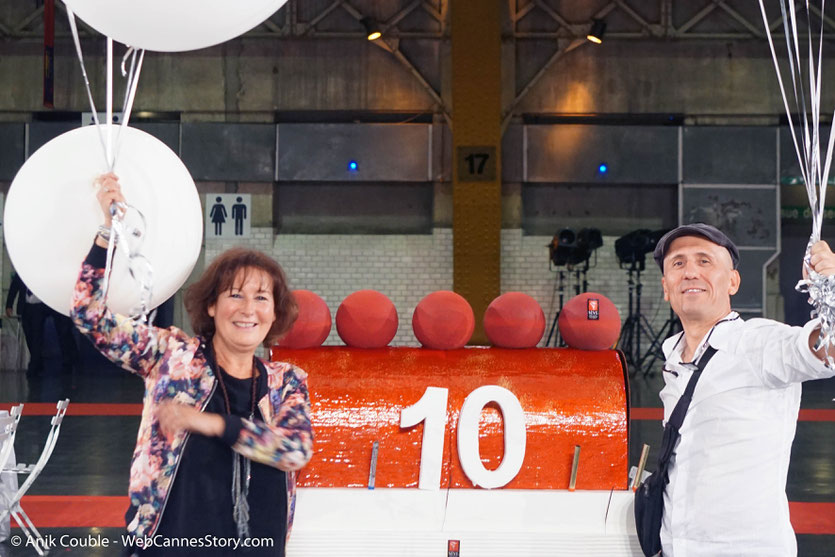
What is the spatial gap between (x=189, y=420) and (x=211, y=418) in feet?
0.13

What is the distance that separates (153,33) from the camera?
1.73 metres

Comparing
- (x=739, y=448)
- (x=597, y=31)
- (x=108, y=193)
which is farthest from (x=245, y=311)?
(x=597, y=31)

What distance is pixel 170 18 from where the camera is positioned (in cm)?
168

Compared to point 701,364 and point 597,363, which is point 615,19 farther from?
point 701,364

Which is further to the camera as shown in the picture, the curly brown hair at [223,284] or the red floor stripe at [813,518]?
the red floor stripe at [813,518]

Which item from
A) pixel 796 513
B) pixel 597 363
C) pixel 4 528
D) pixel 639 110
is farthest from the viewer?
pixel 639 110

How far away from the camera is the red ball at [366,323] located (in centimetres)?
296

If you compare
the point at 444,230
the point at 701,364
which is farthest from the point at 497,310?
the point at 444,230

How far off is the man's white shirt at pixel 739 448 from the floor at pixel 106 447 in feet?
6.55

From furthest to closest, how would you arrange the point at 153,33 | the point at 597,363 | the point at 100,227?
the point at 597,363 → the point at 153,33 → the point at 100,227

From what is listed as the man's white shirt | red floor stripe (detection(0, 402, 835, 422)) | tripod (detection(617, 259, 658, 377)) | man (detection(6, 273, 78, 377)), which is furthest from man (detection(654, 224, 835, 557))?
man (detection(6, 273, 78, 377))

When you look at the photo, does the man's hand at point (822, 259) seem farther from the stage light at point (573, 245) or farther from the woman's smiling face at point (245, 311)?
the stage light at point (573, 245)

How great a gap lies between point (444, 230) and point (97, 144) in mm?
8491

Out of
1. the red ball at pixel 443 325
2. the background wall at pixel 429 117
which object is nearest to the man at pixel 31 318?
the background wall at pixel 429 117
